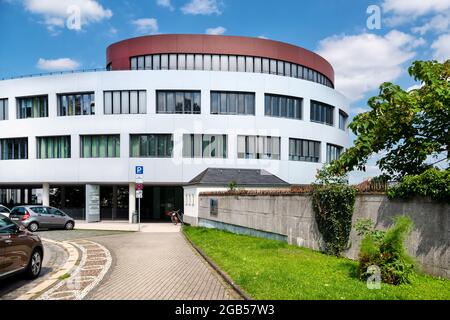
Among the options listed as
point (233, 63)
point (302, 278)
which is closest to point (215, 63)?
point (233, 63)

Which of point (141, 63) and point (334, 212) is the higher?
point (141, 63)

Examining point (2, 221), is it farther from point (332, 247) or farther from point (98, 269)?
point (332, 247)

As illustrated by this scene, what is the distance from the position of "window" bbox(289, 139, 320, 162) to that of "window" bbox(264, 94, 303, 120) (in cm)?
221

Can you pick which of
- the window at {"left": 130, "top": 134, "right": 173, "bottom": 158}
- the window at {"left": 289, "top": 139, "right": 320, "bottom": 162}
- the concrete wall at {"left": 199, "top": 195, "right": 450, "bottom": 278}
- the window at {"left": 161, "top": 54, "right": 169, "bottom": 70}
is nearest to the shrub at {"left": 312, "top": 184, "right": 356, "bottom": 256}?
the concrete wall at {"left": 199, "top": 195, "right": 450, "bottom": 278}

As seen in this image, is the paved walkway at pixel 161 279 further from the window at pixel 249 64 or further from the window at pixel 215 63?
the window at pixel 249 64

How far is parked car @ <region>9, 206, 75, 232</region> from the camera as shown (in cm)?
2377

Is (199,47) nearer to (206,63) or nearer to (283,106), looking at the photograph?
(206,63)

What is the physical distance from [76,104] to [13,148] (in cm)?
744

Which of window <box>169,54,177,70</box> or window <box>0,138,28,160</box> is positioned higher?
window <box>169,54,177,70</box>

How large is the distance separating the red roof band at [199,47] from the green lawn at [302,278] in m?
26.2

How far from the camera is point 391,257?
8508 mm

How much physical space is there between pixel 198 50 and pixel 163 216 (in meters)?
16.1

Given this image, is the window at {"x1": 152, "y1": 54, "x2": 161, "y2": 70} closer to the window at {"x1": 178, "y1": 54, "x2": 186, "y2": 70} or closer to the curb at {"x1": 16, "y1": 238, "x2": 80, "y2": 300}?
the window at {"x1": 178, "y1": 54, "x2": 186, "y2": 70}

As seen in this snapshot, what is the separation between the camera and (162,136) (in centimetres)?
3322
